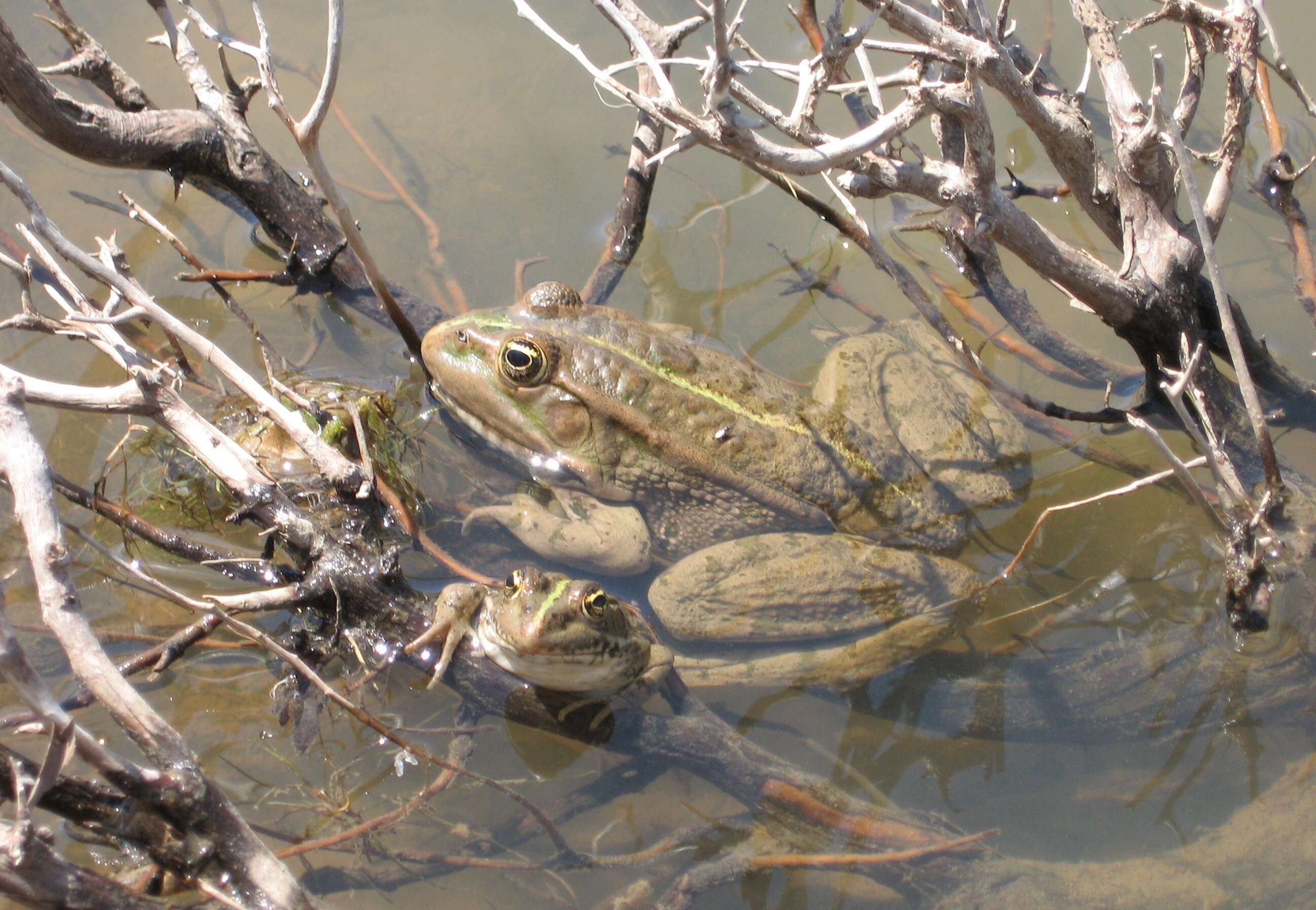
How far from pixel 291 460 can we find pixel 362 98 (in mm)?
3368

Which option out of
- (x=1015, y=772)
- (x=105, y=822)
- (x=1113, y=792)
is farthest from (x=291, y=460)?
(x=1113, y=792)

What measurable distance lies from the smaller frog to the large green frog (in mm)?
957

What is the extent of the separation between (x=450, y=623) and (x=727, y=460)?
1.80 meters

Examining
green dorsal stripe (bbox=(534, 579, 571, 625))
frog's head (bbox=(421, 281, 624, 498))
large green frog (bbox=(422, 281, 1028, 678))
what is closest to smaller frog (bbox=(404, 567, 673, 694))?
green dorsal stripe (bbox=(534, 579, 571, 625))

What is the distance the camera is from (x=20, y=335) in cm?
517

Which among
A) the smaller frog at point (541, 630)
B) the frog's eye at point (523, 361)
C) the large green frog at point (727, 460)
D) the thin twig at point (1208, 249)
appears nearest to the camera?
the thin twig at point (1208, 249)

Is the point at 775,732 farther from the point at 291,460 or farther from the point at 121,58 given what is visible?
the point at 121,58

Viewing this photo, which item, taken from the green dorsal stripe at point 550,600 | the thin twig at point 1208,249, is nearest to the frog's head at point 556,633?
the green dorsal stripe at point 550,600

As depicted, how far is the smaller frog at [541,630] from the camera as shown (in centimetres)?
323

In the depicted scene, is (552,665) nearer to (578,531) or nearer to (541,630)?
(541,630)

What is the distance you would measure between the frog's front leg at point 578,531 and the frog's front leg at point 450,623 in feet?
4.15

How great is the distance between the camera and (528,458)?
498 cm

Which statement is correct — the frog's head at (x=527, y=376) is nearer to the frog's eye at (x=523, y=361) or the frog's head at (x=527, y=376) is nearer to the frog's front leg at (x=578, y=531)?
the frog's eye at (x=523, y=361)

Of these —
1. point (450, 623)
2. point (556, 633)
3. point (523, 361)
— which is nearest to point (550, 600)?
point (556, 633)
